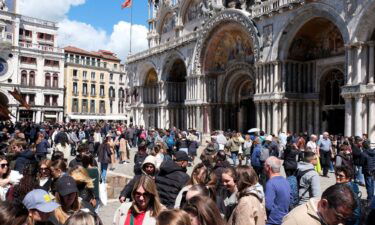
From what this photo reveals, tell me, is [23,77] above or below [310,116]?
above

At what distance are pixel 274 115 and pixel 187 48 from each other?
13.0m

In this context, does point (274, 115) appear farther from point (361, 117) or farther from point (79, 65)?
point (79, 65)

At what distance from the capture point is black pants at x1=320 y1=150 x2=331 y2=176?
1555 centimetres

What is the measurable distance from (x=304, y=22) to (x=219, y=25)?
8580 mm

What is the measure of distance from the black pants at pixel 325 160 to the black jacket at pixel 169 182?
420 inches

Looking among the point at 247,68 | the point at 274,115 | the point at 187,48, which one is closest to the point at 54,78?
the point at 187,48

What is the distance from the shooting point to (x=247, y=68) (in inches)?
1155

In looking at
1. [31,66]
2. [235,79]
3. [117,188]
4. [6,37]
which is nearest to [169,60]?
[235,79]

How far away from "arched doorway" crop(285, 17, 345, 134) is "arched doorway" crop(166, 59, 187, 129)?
618 inches

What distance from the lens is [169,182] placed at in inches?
244

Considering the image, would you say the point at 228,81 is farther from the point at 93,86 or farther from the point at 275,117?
the point at 93,86

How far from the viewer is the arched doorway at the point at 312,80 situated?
2358 centimetres

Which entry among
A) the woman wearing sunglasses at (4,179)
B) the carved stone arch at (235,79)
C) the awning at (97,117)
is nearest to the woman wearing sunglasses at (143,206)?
the woman wearing sunglasses at (4,179)

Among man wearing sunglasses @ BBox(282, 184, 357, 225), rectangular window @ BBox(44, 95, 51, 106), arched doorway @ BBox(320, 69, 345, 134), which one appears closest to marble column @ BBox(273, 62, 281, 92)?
arched doorway @ BBox(320, 69, 345, 134)
